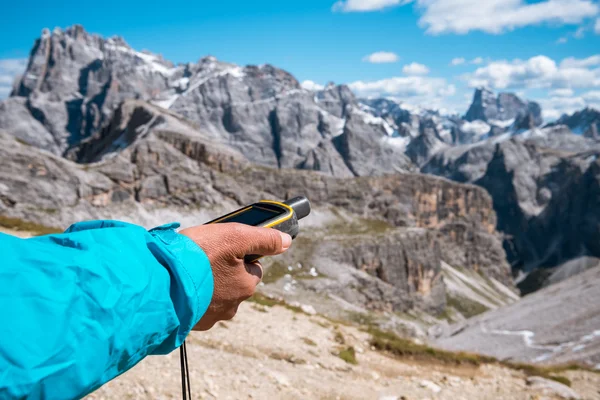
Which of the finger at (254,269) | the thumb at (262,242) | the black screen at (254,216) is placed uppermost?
the black screen at (254,216)

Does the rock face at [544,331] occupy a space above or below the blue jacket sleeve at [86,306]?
below

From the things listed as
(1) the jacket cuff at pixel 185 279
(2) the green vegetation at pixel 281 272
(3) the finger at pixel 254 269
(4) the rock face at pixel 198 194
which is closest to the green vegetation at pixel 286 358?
(3) the finger at pixel 254 269

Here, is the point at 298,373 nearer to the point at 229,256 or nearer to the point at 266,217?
the point at 266,217

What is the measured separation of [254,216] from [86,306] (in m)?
2.01

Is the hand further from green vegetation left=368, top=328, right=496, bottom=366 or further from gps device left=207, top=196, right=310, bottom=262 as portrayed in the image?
green vegetation left=368, top=328, right=496, bottom=366

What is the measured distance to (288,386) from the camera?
750 centimetres

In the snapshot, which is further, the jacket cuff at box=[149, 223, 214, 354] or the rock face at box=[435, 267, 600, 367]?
the rock face at box=[435, 267, 600, 367]

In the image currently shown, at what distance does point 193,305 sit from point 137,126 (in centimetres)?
8449

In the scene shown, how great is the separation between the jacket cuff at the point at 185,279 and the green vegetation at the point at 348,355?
30.1 ft

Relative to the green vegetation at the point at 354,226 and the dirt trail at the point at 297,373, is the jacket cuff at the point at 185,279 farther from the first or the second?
the green vegetation at the point at 354,226

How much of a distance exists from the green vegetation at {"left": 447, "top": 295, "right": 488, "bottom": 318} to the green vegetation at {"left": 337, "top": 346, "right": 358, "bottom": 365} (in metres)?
84.6

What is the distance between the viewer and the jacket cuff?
214cm

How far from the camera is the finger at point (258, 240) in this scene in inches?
114

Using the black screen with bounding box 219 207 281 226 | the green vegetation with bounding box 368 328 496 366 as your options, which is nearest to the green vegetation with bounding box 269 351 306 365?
the green vegetation with bounding box 368 328 496 366
